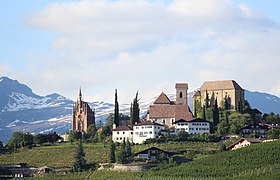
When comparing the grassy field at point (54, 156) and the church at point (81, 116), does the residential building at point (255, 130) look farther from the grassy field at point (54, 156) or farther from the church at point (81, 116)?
the church at point (81, 116)

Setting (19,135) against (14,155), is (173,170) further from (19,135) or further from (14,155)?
(19,135)

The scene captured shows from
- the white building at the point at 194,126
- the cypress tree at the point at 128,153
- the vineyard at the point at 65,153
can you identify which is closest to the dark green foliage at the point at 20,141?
the vineyard at the point at 65,153

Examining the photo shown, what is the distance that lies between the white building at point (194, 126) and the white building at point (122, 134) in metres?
5.57

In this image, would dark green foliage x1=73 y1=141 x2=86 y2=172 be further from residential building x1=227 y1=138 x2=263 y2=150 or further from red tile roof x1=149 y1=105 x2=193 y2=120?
red tile roof x1=149 y1=105 x2=193 y2=120

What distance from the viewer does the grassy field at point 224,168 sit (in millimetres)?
70262

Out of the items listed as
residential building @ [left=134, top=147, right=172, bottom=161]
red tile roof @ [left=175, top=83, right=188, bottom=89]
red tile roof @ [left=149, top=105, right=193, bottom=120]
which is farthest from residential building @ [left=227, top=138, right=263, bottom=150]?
red tile roof @ [left=175, top=83, right=188, bottom=89]

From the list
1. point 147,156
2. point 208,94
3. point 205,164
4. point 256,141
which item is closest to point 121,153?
point 147,156

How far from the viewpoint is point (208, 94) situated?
11338 cm

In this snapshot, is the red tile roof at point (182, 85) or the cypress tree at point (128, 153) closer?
the cypress tree at point (128, 153)

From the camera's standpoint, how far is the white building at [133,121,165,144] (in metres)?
93.2

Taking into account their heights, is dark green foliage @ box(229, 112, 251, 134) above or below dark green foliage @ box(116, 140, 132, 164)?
above

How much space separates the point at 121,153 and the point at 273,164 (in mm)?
16400

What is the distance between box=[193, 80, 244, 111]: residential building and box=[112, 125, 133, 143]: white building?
18.5m

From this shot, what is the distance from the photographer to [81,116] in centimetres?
12019
